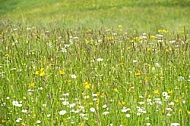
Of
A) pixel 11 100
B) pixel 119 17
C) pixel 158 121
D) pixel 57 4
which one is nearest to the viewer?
pixel 158 121

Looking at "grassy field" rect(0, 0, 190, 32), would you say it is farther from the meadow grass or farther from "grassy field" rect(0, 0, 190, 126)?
the meadow grass

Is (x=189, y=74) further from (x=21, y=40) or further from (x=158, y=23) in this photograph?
(x=158, y=23)

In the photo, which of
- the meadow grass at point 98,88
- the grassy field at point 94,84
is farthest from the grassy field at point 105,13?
the meadow grass at point 98,88

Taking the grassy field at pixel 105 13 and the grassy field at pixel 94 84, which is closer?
the grassy field at pixel 94 84

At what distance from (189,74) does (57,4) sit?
1914 centimetres

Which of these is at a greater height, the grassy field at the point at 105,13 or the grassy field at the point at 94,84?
the grassy field at the point at 94,84

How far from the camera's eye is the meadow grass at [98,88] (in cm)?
520

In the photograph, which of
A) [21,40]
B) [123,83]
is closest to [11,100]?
[123,83]

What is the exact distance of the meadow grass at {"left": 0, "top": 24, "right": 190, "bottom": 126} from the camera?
17.1ft

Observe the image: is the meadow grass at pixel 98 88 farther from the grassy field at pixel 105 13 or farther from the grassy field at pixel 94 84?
the grassy field at pixel 105 13

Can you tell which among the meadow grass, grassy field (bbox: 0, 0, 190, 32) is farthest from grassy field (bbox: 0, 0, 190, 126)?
grassy field (bbox: 0, 0, 190, 32)

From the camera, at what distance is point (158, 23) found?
15891mm

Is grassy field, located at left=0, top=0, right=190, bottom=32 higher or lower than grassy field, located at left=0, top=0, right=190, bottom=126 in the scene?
lower

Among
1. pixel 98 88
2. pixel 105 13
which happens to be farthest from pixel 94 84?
pixel 105 13
